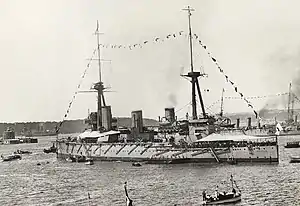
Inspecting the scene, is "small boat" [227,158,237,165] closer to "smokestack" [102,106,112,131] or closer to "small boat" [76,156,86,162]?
"small boat" [76,156,86,162]

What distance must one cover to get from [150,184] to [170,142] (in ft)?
80.8

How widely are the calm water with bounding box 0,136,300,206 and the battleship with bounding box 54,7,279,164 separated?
3291mm

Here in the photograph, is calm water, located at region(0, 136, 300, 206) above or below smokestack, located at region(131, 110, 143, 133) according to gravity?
below

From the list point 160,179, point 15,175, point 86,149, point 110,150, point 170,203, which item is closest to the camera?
point 170,203

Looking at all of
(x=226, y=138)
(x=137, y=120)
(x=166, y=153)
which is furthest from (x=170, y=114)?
(x=226, y=138)

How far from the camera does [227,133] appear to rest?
80.8 meters

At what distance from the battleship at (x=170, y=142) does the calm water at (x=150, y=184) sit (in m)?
3.29

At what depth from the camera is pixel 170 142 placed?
3408 inches

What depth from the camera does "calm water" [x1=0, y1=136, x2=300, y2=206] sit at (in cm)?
5166

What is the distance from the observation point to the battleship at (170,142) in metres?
77.9

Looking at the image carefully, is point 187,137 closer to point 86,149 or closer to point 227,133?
point 227,133

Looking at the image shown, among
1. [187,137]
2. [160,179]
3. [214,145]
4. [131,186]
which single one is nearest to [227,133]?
[214,145]

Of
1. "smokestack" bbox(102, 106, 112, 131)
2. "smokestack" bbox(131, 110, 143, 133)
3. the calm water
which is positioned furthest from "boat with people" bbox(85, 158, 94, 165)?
"smokestack" bbox(102, 106, 112, 131)

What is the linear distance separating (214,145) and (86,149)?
31.0 m
